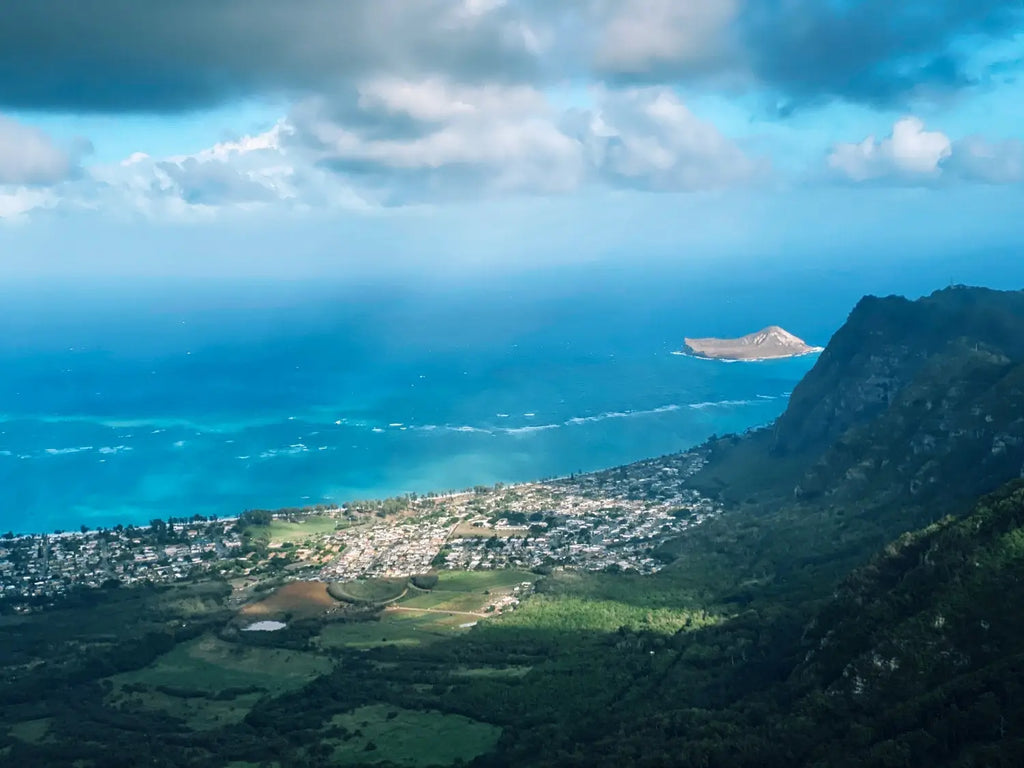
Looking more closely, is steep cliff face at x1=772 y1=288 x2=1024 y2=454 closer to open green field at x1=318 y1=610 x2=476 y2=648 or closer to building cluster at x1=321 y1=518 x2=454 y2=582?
building cluster at x1=321 y1=518 x2=454 y2=582

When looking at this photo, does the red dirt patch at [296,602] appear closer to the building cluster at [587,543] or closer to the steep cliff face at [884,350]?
the building cluster at [587,543]

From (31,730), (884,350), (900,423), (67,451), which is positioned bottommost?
(31,730)

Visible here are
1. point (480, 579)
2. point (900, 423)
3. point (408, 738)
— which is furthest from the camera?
point (900, 423)

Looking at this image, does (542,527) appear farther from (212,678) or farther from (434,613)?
(212,678)

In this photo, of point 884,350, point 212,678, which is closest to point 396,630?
point 212,678

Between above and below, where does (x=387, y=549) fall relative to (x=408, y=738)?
above

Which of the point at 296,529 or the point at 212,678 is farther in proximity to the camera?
the point at 296,529

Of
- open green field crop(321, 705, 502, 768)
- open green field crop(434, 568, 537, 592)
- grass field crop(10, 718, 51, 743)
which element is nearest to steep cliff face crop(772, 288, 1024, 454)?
open green field crop(434, 568, 537, 592)
